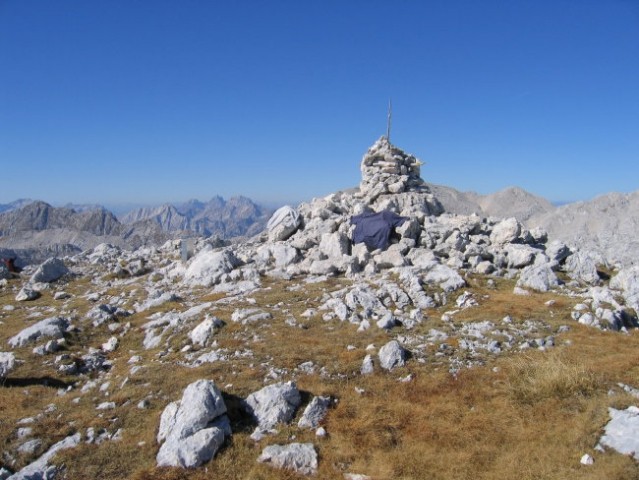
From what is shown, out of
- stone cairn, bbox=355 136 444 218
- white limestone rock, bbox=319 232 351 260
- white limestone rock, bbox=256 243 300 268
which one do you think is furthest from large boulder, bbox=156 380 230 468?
stone cairn, bbox=355 136 444 218

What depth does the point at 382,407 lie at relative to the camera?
1208 cm

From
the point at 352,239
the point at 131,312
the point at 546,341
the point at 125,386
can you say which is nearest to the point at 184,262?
the point at 131,312

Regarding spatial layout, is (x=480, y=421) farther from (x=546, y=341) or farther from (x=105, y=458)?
(x=105, y=458)

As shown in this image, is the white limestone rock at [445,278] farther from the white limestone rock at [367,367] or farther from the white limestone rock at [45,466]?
the white limestone rock at [45,466]

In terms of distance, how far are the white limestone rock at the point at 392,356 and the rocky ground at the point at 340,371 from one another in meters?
0.10

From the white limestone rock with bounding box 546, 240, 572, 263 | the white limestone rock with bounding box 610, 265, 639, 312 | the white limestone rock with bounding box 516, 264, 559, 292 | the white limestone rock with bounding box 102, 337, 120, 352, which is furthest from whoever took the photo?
the white limestone rock with bounding box 546, 240, 572, 263

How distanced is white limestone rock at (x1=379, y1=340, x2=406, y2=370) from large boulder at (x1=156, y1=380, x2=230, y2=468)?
6.00m

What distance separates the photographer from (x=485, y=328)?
17484mm

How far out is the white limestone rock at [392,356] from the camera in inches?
571

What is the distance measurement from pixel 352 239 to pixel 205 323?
16338 millimetres

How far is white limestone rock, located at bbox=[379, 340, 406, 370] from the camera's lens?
1452 cm

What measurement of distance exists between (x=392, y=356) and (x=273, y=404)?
501cm

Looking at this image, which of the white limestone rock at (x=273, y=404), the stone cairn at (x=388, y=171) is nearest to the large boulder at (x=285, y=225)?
the stone cairn at (x=388, y=171)

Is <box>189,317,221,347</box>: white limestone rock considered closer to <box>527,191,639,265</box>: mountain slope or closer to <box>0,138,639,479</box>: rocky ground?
<box>0,138,639,479</box>: rocky ground
